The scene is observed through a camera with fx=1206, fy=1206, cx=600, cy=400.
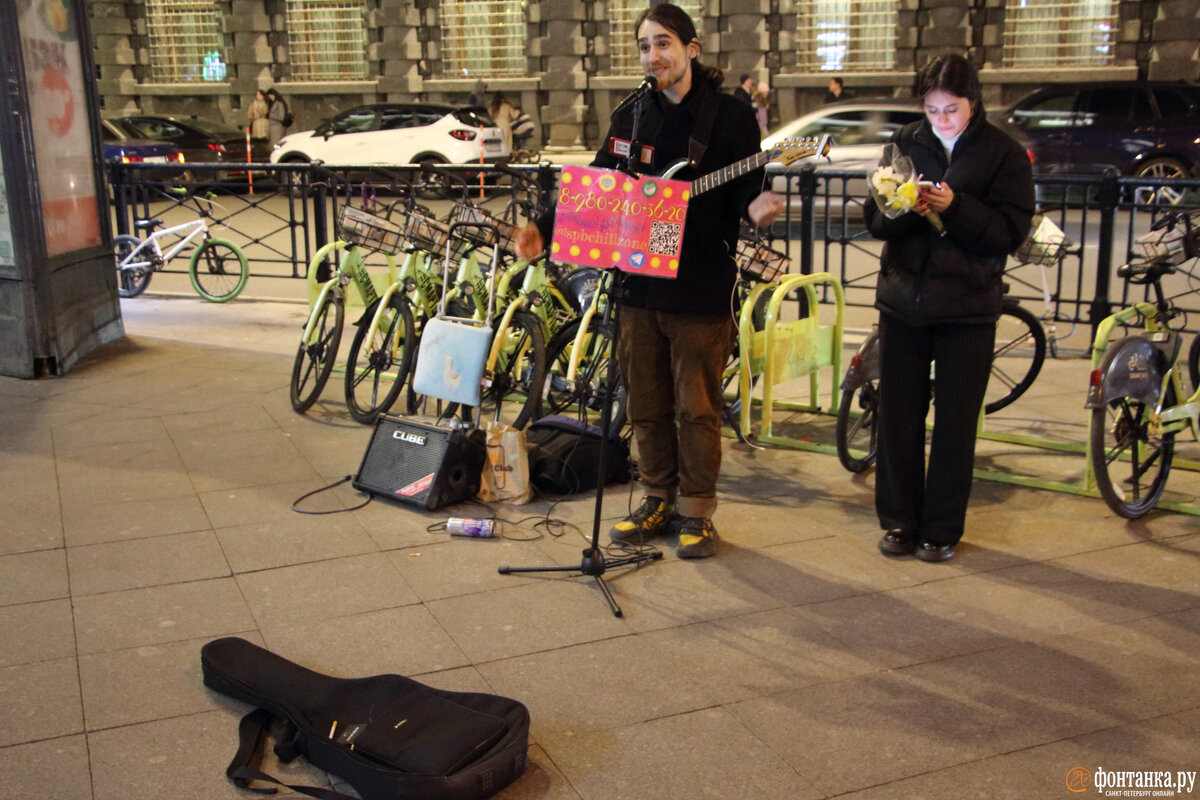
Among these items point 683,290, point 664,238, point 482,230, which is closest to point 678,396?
point 683,290

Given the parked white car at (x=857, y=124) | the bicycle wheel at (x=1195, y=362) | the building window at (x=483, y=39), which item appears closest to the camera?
the bicycle wheel at (x=1195, y=362)

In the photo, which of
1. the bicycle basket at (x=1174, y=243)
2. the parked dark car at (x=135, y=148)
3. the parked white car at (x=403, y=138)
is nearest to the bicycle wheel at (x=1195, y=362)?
the bicycle basket at (x=1174, y=243)

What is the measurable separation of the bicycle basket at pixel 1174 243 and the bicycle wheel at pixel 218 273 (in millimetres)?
8011

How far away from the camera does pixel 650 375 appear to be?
484cm

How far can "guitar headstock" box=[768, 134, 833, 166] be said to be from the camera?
159 inches

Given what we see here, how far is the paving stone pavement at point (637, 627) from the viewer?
130 inches

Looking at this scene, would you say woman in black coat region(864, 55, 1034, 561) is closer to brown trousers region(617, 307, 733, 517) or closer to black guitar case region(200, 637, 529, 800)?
brown trousers region(617, 307, 733, 517)

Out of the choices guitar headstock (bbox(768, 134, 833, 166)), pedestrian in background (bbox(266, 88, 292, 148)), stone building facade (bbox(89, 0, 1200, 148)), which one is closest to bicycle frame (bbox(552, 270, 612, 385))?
guitar headstock (bbox(768, 134, 833, 166))

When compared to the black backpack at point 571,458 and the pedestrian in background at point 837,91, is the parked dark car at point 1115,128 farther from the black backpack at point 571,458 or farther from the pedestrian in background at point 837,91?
the black backpack at point 571,458

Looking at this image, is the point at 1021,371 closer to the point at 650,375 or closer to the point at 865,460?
the point at 865,460

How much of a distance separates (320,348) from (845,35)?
2255 centimetres

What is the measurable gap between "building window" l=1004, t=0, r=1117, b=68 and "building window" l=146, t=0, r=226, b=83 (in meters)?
19.9

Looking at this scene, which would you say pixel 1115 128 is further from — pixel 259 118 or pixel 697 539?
pixel 259 118

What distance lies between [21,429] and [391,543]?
284 centimetres
